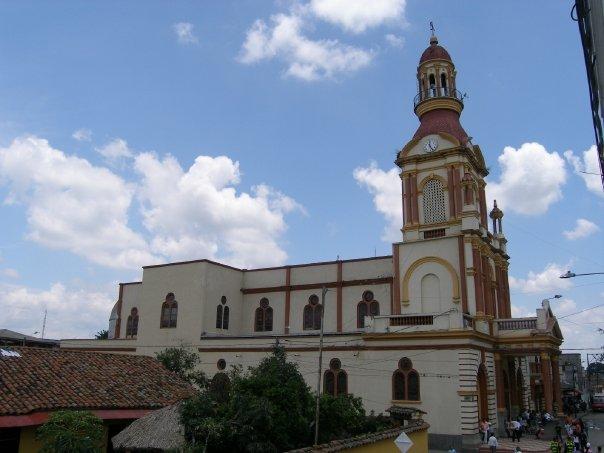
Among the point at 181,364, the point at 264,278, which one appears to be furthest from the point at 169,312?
the point at 181,364

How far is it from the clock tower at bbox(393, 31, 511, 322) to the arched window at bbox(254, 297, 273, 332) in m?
10.4

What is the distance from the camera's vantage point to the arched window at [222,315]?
38.8 m

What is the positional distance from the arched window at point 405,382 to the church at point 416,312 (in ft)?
0.17

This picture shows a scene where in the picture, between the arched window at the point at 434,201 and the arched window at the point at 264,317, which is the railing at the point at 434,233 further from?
the arched window at the point at 264,317

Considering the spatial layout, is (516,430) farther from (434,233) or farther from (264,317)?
(264,317)

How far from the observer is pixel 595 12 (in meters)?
6.28

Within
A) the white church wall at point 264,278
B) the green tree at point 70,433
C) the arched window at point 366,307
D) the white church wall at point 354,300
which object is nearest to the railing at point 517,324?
the white church wall at point 354,300

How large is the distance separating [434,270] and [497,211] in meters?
9.10

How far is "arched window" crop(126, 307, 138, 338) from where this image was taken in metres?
43.3

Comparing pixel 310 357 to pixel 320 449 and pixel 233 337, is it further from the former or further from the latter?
pixel 320 449

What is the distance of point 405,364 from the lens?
97.1ft

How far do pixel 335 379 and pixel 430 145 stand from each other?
15.2 metres

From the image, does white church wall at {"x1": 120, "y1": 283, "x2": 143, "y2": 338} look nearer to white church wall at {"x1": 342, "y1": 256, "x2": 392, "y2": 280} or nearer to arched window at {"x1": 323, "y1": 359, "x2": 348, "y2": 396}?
white church wall at {"x1": 342, "y1": 256, "x2": 392, "y2": 280}

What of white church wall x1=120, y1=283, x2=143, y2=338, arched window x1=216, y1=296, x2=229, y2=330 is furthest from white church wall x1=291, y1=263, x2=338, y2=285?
white church wall x1=120, y1=283, x2=143, y2=338
